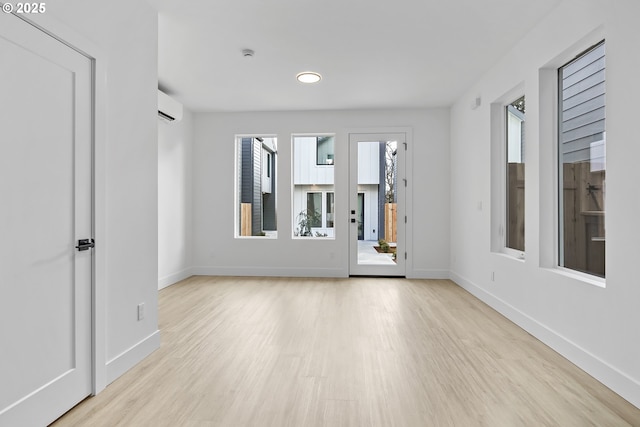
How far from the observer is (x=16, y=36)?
1.55 m

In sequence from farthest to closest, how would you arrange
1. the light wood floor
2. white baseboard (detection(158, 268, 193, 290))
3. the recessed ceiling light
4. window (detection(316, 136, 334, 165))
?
window (detection(316, 136, 334, 165)) → white baseboard (detection(158, 268, 193, 290)) → the recessed ceiling light → the light wood floor

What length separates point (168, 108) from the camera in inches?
173

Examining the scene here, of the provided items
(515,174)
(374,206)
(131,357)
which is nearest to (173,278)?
(131,357)

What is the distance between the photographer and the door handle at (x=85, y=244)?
6.23 ft

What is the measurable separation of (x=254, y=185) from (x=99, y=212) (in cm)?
375

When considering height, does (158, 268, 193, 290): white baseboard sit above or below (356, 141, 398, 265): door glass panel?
below

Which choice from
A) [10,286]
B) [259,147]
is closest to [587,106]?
[10,286]

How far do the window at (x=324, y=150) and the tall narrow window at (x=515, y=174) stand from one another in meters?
2.60

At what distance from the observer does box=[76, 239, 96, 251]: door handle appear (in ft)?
6.23

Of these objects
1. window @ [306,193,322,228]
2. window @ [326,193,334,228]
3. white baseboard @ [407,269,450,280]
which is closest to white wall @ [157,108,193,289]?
window @ [306,193,322,228]

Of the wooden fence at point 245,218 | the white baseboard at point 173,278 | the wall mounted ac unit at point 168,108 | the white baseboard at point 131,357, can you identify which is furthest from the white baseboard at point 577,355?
the wall mounted ac unit at point 168,108

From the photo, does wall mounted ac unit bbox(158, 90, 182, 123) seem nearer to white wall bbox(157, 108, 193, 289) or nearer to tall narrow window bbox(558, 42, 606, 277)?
white wall bbox(157, 108, 193, 289)

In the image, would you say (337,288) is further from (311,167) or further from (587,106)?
(587,106)

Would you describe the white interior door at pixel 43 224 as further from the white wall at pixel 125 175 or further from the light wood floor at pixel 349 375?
the light wood floor at pixel 349 375
